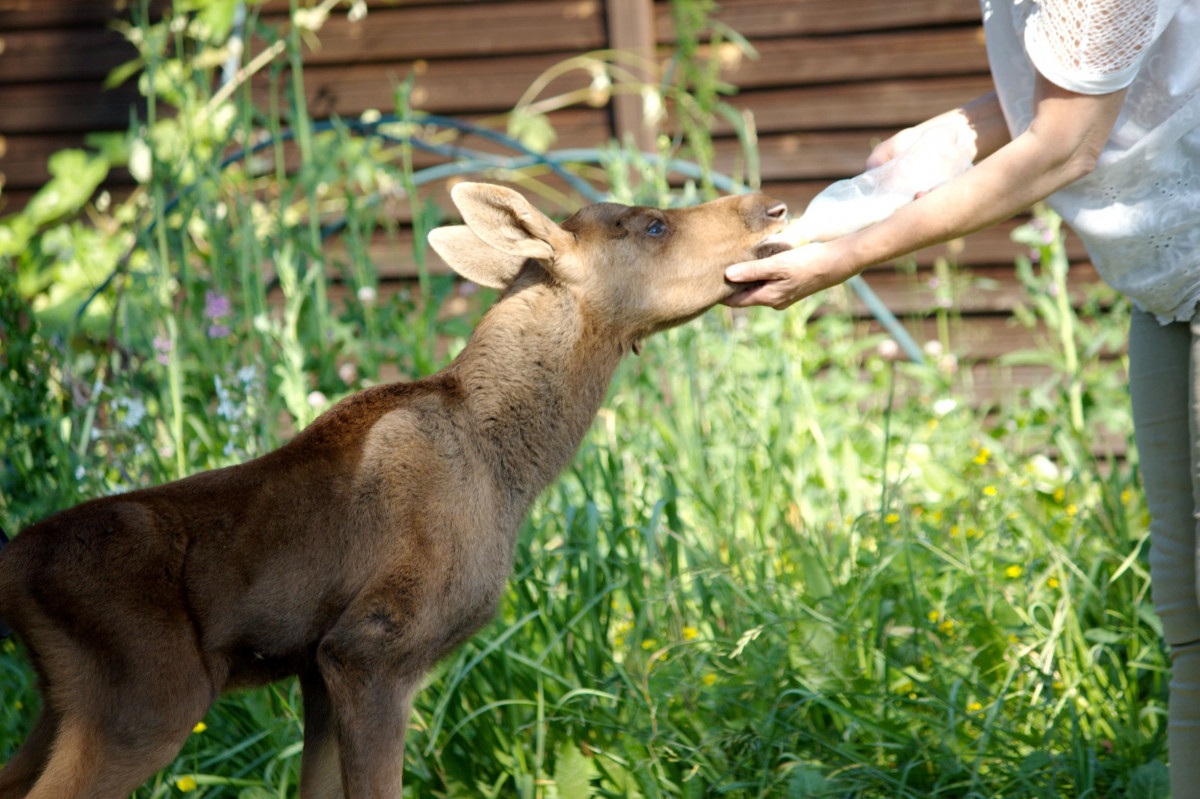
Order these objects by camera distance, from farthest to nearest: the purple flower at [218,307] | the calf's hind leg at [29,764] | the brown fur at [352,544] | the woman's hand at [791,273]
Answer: the purple flower at [218,307]
the woman's hand at [791,273]
the calf's hind leg at [29,764]
the brown fur at [352,544]

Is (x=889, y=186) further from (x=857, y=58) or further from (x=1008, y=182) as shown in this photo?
(x=857, y=58)

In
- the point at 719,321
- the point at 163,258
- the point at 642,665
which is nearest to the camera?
the point at 642,665

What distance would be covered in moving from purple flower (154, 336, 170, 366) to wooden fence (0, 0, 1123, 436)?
83.9 inches

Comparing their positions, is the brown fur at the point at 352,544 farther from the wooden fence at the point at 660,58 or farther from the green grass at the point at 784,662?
the wooden fence at the point at 660,58

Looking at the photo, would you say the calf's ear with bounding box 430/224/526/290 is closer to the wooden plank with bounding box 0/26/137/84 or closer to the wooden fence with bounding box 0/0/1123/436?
the wooden fence with bounding box 0/0/1123/436

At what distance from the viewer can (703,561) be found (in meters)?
3.56

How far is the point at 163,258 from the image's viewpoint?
383cm

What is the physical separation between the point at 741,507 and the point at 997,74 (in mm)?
1895

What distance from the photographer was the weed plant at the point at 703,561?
124 inches

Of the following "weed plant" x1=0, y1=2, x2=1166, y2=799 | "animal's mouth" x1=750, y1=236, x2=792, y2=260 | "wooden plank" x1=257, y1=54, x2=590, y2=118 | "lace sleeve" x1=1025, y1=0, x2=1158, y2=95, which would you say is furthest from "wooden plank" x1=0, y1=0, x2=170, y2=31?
"lace sleeve" x1=1025, y1=0, x2=1158, y2=95

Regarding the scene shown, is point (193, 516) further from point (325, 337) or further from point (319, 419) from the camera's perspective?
point (325, 337)

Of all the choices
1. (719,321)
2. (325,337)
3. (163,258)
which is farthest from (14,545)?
(719,321)

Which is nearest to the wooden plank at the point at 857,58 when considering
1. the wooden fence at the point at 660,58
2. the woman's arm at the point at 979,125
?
the wooden fence at the point at 660,58

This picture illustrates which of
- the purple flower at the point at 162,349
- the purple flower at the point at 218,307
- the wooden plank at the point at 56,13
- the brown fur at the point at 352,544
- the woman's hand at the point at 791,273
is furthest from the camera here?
the wooden plank at the point at 56,13
